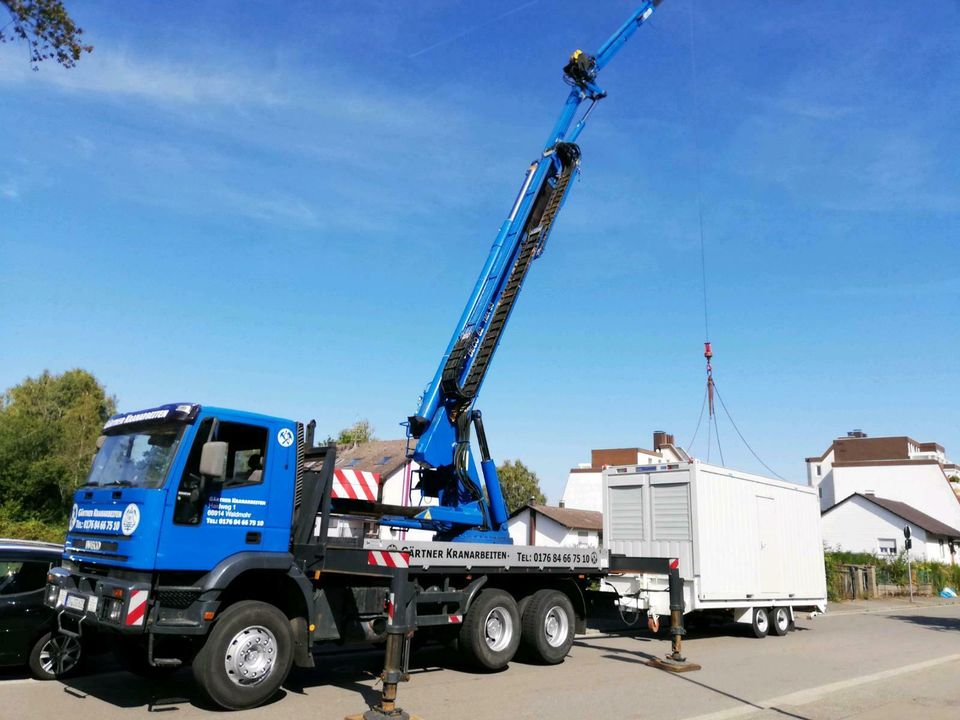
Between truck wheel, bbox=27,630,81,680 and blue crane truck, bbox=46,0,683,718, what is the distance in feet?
2.41

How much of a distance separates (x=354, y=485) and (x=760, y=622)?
9.87m

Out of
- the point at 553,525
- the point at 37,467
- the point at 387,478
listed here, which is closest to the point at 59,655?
→ the point at 387,478

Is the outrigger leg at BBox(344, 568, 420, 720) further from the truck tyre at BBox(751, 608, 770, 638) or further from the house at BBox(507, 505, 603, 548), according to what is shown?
the house at BBox(507, 505, 603, 548)

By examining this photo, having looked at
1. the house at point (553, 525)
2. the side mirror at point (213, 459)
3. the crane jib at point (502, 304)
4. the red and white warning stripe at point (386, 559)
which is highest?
the crane jib at point (502, 304)

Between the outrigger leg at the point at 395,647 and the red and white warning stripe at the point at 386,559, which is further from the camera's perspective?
the red and white warning stripe at the point at 386,559

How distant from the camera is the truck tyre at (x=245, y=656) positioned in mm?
6910

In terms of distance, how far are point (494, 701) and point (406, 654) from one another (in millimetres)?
1126

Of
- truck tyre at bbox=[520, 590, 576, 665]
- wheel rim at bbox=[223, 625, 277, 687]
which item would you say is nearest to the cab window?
wheel rim at bbox=[223, 625, 277, 687]

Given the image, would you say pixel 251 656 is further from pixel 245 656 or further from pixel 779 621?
pixel 779 621

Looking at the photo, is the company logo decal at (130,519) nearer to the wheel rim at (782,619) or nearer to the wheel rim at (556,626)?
the wheel rim at (556,626)

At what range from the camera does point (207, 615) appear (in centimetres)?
693

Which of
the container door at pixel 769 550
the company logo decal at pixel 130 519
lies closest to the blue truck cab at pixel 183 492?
the company logo decal at pixel 130 519

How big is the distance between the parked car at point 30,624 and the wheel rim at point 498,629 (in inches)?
185

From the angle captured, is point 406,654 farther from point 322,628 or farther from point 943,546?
Answer: point 943,546
